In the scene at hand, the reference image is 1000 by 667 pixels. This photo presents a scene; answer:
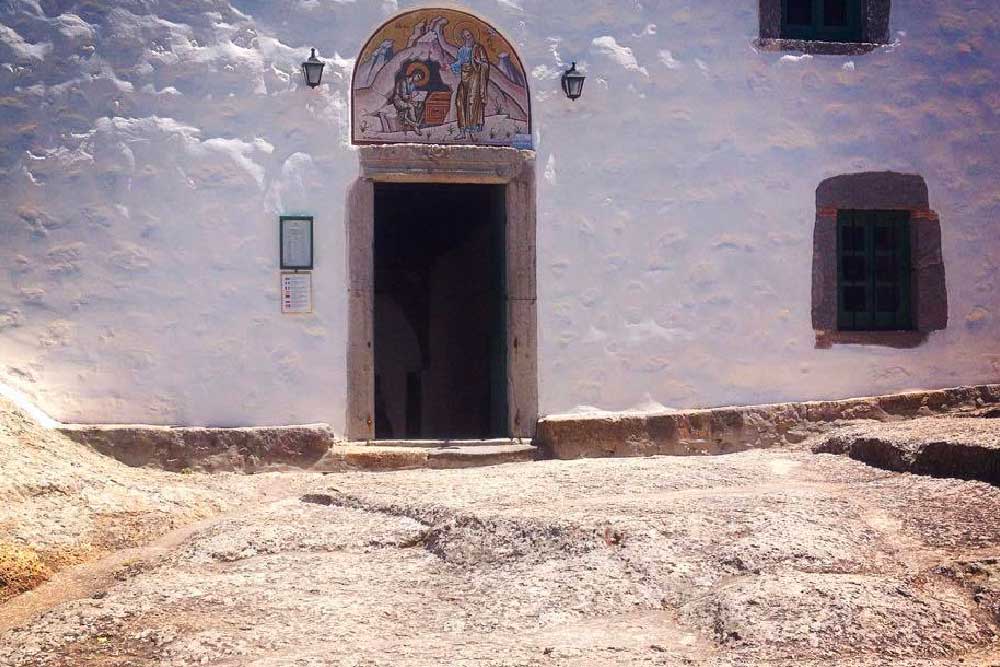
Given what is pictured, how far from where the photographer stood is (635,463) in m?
6.03

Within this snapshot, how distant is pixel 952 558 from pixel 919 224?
435 centimetres

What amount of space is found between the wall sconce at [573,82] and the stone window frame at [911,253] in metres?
1.81

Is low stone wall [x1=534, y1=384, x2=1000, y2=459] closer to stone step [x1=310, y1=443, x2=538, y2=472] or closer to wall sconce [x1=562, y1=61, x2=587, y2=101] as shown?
stone step [x1=310, y1=443, x2=538, y2=472]

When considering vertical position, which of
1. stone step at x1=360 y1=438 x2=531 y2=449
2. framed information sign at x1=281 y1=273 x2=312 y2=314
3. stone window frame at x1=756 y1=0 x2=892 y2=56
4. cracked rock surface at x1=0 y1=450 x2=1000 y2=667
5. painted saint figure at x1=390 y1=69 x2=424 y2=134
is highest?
stone window frame at x1=756 y1=0 x2=892 y2=56

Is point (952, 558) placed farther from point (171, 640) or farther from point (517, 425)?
point (517, 425)

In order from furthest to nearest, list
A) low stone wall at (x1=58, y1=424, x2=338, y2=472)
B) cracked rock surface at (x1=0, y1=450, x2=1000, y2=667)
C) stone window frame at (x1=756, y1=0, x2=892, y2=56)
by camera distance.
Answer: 1. stone window frame at (x1=756, y1=0, x2=892, y2=56)
2. low stone wall at (x1=58, y1=424, x2=338, y2=472)
3. cracked rock surface at (x1=0, y1=450, x2=1000, y2=667)

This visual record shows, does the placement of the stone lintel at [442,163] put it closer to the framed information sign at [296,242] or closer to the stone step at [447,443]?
the framed information sign at [296,242]

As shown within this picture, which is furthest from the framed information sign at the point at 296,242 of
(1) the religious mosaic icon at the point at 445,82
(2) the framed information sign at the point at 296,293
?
(1) the religious mosaic icon at the point at 445,82

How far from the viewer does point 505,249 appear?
22.8ft

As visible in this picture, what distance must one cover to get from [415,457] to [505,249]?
4.91ft

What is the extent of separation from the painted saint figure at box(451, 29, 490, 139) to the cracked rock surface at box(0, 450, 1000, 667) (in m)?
2.90

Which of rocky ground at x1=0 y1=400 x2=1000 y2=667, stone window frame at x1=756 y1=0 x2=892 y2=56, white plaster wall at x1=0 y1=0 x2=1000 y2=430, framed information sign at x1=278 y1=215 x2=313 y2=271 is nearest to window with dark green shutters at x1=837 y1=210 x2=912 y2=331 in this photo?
white plaster wall at x1=0 y1=0 x2=1000 y2=430

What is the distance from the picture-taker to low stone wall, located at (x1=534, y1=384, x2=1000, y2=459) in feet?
22.2

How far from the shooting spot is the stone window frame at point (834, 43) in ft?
23.5
